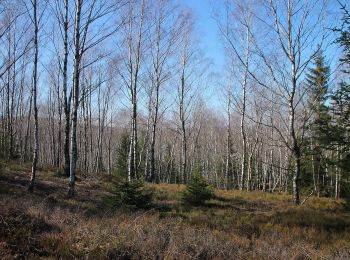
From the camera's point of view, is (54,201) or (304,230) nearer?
(304,230)

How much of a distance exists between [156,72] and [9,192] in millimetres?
14193

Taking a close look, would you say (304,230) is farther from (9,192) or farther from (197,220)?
(9,192)

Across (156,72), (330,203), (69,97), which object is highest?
(156,72)

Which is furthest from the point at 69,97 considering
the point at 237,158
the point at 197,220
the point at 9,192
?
the point at 237,158

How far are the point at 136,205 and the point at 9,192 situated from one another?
13.0ft

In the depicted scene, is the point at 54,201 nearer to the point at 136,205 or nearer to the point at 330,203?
the point at 136,205

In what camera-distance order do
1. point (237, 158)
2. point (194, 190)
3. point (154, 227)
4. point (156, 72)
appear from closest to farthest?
point (154, 227), point (194, 190), point (156, 72), point (237, 158)

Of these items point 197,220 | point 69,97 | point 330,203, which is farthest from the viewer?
point 69,97

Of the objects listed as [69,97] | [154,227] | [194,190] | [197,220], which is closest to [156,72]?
[69,97]

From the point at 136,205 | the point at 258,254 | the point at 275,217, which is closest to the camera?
the point at 258,254

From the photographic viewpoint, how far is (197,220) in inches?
346

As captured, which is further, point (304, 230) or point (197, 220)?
point (197, 220)

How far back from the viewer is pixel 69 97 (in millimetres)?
19469

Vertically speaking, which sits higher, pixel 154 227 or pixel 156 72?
pixel 156 72
